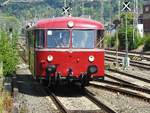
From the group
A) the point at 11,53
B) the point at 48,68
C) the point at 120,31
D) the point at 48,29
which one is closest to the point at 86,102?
the point at 48,68

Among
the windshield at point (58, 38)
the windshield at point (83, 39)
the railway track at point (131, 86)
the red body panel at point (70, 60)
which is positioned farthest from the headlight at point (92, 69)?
the railway track at point (131, 86)

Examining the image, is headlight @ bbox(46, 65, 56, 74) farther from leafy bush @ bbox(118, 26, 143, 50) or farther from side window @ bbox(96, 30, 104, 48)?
leafy bush @ bbox(118, 26, 143, 50)

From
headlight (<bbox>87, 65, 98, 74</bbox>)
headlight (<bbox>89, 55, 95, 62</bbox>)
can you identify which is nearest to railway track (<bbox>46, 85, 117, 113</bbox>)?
headlight (<bbox>87, 65, 98, 74</bbox>)

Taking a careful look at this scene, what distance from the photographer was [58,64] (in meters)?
17.0

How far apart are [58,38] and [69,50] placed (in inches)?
22.3

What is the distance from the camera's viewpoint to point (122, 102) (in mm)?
15523

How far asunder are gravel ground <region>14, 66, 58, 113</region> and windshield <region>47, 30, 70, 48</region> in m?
1.78

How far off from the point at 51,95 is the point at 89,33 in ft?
8.11

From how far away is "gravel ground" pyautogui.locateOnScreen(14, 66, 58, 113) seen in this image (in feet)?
45.3

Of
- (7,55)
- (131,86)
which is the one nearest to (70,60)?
Answer: (131,86)

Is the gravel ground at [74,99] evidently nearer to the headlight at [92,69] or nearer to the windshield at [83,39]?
the headlight at [92,69]

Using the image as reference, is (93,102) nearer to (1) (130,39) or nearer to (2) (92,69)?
(2) (92,69)

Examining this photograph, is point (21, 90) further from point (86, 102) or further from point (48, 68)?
point (86, 102)

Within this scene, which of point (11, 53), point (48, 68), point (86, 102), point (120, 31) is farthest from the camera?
point (120, 31)
